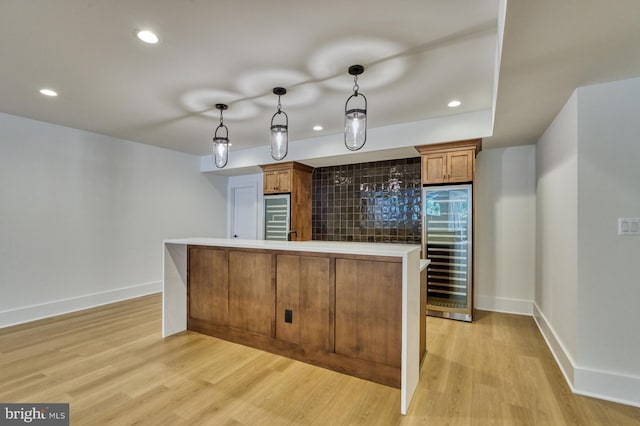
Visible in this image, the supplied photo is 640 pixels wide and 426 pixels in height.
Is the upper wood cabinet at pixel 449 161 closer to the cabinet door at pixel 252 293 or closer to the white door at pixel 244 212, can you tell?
the cabinet door at pixel 252 293

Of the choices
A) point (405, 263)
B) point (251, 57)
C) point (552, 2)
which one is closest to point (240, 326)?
point (405, 263)

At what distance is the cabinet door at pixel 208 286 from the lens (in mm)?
3098

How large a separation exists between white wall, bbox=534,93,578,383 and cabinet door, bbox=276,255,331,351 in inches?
76.4

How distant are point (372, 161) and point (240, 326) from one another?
10.4 feet

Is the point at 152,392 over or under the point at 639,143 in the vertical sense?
under

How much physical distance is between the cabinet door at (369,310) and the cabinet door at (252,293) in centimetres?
73

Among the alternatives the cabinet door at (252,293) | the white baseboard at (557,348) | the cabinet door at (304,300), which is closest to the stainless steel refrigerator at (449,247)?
the white baseboard at (557,348)

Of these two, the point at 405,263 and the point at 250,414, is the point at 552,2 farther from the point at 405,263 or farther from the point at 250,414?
the point at 250,414

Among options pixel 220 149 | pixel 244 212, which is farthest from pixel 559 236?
pixel 244 212

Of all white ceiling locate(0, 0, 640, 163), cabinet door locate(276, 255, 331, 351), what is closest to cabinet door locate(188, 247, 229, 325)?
cabinet door locate(276, 255, 331, 351)

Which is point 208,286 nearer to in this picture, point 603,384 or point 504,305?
point 603,384

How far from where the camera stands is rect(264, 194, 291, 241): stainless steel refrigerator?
5.06 meters

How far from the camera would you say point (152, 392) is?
7.00 ft
